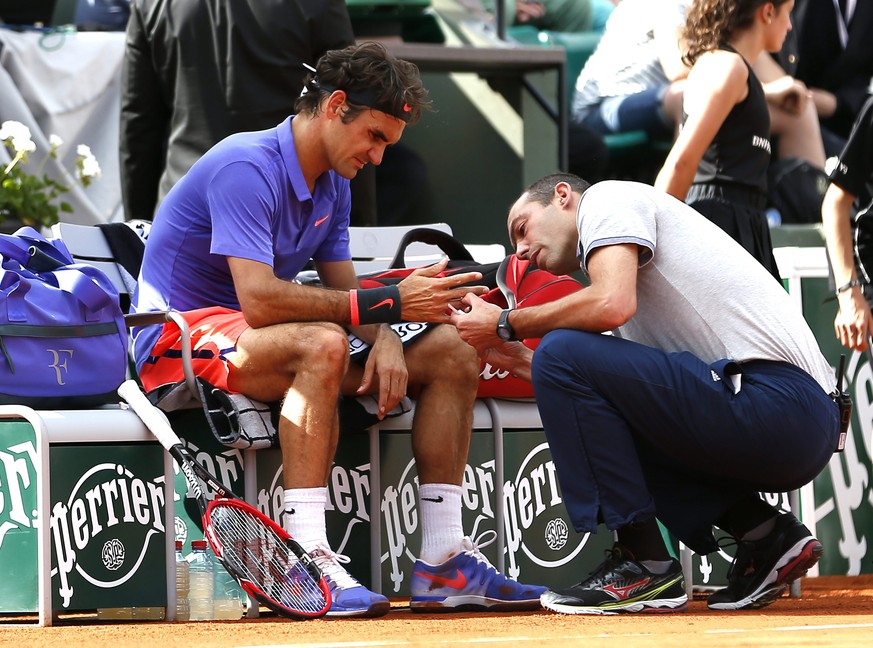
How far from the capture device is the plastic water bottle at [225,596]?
4191 millimetres

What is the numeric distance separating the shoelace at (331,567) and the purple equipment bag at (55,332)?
0.73m

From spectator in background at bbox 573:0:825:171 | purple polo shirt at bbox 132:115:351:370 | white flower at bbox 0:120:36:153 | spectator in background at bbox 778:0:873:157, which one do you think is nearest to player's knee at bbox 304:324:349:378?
purple polo shirt at bbox 132:115:351:370

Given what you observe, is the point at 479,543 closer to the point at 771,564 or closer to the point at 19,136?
the point at 771,564

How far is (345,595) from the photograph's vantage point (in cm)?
385

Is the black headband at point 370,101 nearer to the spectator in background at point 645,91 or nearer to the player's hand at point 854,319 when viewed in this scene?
the player's hand at point 854,319

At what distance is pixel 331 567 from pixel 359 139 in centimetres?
120

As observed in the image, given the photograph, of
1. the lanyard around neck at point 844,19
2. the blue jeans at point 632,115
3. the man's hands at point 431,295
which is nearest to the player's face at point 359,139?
the man's hands at point 431,295

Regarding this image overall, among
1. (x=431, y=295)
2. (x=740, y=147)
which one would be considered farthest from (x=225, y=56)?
(x=740, y=147)

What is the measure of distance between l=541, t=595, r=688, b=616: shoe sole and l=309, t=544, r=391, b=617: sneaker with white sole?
43 cm

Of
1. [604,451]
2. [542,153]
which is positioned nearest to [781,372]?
[604,451]

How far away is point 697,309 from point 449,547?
3.13 feet

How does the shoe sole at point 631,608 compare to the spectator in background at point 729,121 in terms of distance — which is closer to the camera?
the shoe sole at point 631,608

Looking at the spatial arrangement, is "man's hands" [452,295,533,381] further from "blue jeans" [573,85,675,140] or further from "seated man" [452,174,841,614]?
"blue jeans" [573,85,675,140]

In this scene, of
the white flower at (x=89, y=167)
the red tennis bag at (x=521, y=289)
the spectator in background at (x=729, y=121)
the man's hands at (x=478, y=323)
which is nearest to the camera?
the man's hands at (x=478, y=323)
